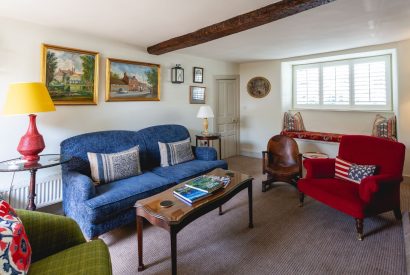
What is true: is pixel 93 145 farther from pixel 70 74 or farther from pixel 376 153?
pixel 376 153

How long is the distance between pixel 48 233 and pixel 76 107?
2.03 metres

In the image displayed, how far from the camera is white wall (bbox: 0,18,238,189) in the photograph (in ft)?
8.52

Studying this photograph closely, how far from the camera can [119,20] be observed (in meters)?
2.64

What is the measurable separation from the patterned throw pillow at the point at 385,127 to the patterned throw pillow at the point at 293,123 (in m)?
1.34

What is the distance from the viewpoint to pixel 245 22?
2490 mm

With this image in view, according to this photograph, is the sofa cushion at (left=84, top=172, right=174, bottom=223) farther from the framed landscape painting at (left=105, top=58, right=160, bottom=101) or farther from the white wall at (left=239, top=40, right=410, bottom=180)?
the white wall at (left=239, top=40, right=410, bottom=180)

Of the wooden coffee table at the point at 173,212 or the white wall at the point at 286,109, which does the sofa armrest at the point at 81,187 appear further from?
the white wall at the point at 286,109

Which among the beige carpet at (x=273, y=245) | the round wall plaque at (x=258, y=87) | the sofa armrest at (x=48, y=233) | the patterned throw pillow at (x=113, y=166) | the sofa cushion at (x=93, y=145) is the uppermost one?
the round wall plaque at (x=258, y=87)

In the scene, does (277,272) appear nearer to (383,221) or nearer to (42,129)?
(383,221)

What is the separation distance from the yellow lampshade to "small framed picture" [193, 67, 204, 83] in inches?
115

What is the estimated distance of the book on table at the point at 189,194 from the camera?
197 cm

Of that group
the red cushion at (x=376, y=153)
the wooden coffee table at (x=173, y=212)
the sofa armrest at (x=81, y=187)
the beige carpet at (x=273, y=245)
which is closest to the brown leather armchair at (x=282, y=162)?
the beige carpet at (x=273, y=245)

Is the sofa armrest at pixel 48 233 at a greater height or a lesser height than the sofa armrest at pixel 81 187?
lesser

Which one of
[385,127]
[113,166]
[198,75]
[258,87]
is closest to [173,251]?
[113,166]
